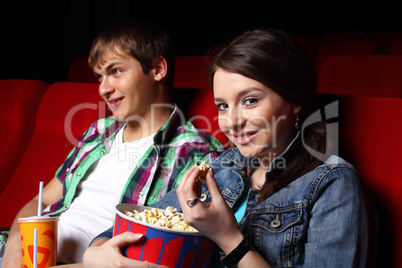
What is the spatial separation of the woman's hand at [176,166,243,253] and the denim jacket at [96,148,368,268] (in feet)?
0.31

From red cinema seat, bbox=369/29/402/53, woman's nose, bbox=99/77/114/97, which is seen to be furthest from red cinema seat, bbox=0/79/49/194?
red cinema seat, bbox=369/29/402/53

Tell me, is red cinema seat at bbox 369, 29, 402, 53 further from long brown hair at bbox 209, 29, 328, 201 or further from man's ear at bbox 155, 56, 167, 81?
long brown hair at bbox 209, 29, 328, 201

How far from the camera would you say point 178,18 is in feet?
16.3

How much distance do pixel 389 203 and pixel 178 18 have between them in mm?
4417

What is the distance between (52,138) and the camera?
176 centimetres

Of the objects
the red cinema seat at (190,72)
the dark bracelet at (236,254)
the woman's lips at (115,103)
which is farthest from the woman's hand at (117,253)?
the red cinema seat at (190,72)

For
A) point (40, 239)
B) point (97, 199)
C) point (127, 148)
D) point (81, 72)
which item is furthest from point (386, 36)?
point (40, 239)

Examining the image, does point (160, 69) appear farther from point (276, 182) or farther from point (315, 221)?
point (315, 221)

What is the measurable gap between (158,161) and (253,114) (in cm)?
46

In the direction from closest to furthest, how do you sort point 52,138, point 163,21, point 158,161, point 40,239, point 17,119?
point 40,239 → point 158,161 → point 52,138 → point 17,119 → point 163,21

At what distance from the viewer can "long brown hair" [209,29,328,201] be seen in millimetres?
815

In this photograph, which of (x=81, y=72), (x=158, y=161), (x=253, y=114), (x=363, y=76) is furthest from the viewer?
(x=81, y=72)

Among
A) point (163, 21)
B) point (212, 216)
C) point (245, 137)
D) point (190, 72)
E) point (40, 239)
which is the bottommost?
point (40, 239)

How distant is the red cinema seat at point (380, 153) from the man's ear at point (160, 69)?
54cm
